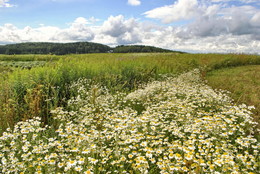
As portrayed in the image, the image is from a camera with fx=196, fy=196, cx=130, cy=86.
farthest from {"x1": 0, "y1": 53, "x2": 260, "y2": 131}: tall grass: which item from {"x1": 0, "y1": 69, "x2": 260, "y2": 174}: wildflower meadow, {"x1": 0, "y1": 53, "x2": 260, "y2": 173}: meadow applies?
{"x1": 0, "y1": 69, "x2": 260, "y2": 174}: wildflower meadow

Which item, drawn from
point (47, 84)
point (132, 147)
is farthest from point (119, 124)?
point (47, 84)

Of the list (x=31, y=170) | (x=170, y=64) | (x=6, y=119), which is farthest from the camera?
(x=170, y=64)

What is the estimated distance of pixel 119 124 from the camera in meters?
3.59

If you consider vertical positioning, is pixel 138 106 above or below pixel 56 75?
below

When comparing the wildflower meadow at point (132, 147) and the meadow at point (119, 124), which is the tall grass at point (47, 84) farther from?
the wildflower meadow at point (132, 147)

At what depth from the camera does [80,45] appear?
255 ft

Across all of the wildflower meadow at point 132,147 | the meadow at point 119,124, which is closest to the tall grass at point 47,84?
the meadow at point 119,124

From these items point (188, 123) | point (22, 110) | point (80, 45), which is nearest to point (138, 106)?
point (188, 123)

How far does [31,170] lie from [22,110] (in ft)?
10.8

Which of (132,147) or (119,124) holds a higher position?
(119,124)

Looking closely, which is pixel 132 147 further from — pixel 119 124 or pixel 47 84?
pixel 47 84

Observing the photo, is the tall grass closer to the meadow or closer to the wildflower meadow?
the meadow

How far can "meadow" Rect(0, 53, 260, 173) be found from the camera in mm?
2910

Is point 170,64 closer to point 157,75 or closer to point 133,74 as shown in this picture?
point 157,75
